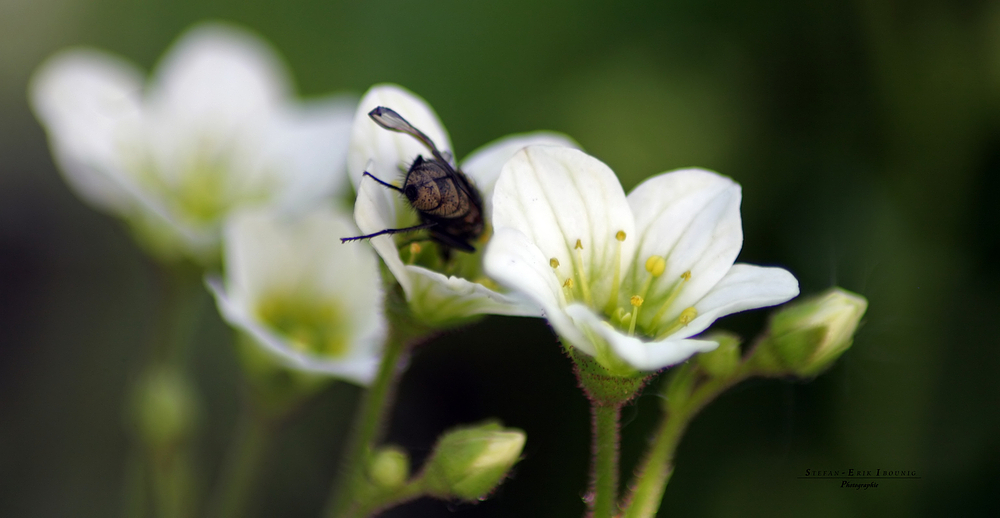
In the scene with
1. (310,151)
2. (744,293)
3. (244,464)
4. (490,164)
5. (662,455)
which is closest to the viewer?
(744,293)

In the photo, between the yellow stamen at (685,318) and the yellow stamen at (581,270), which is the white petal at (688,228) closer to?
the yellow stamen at (685,318)

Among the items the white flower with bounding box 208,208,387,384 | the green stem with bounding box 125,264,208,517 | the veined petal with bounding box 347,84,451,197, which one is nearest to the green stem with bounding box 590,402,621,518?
the veined petal with bounding box 347,84,451,197

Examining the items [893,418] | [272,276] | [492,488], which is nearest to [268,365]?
[272,276]

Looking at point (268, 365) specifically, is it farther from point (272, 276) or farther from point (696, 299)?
point (696, 299)

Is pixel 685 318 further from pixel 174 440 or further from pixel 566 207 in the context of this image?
pixel 174 440

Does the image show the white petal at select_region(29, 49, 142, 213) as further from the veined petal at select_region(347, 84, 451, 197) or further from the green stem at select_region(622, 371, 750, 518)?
the green stem at select_region(622, 371, 750, 518)

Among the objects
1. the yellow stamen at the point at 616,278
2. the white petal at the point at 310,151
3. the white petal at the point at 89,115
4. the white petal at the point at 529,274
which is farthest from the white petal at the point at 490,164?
the white petal at the point at 89,115

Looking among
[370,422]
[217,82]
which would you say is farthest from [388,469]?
[217,82]
